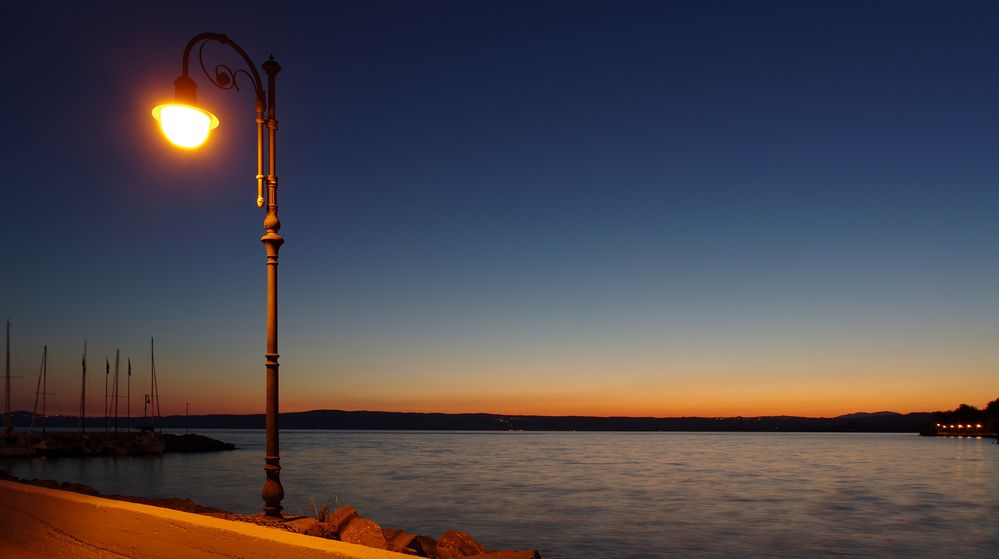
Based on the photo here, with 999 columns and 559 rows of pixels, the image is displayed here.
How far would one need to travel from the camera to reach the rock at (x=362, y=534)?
1001 cm

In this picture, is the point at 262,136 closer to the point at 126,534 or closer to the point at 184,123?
the point at 184,123

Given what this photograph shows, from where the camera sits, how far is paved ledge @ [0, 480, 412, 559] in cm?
543

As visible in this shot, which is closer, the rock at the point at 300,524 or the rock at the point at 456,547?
the rock at the point at 300,524

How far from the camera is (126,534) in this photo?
702 cm

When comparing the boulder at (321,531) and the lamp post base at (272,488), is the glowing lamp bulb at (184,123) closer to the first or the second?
the lamp post base at (272,488)

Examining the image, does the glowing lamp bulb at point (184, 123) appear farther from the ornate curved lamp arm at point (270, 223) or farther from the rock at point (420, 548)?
the rock at point (420, 548)

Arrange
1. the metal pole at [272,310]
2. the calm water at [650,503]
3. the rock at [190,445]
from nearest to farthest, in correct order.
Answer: the metal pole at [272,310] → the calm water at [650,503] → the rock at [190,445]

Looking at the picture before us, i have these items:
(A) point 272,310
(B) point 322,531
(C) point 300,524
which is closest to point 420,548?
(C) point 300,524

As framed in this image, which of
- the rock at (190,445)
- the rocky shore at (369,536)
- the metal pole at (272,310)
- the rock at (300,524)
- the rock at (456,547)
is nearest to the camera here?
the metal pole at (272,310)

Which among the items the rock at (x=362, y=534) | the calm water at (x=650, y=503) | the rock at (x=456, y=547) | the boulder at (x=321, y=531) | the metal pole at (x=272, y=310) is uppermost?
the metal pole at (x=272, y=310)

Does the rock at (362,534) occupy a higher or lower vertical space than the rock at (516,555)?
higher

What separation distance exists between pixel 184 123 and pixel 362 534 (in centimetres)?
615

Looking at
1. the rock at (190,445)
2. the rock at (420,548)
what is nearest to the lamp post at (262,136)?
the rock at (420,548)

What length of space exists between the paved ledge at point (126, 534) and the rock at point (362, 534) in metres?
3.53
